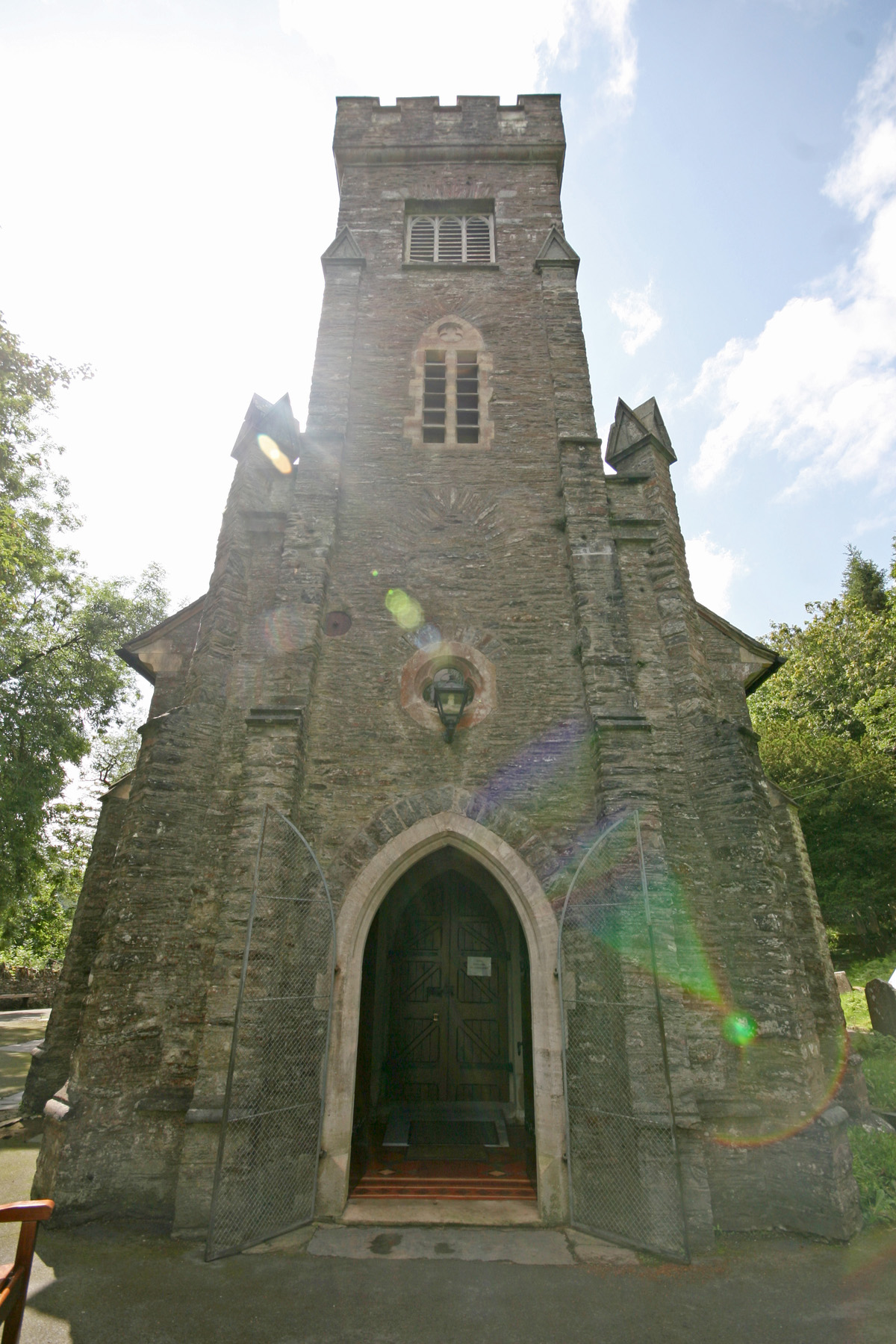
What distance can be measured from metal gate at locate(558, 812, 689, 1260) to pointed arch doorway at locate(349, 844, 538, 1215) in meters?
1.68

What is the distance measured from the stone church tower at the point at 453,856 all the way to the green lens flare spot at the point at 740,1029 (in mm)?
23

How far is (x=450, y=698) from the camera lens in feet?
23.5

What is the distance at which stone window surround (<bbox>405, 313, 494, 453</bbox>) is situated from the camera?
9.63 m

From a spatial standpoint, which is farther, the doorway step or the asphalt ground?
the doorway step

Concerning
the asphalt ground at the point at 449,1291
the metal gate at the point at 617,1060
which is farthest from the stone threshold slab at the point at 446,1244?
the metal gate at the point at 617,1060

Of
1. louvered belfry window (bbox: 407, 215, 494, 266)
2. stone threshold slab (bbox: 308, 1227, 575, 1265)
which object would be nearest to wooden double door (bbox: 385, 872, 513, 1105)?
stone threshold slab (bbox: 308, 1227, 575, 1265)

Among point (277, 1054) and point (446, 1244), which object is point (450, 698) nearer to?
point (277, 1054)

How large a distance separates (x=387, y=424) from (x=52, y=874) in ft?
70.8

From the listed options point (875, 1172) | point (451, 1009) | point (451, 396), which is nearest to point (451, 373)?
point (451, 396)

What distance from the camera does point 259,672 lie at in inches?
305

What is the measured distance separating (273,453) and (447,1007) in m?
8.32

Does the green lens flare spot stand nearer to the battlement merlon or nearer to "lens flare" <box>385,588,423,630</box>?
"lens flare" <box>385,588,423,630</box>

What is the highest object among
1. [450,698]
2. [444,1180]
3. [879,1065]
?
[450,698]

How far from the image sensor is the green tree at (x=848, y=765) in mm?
23422
